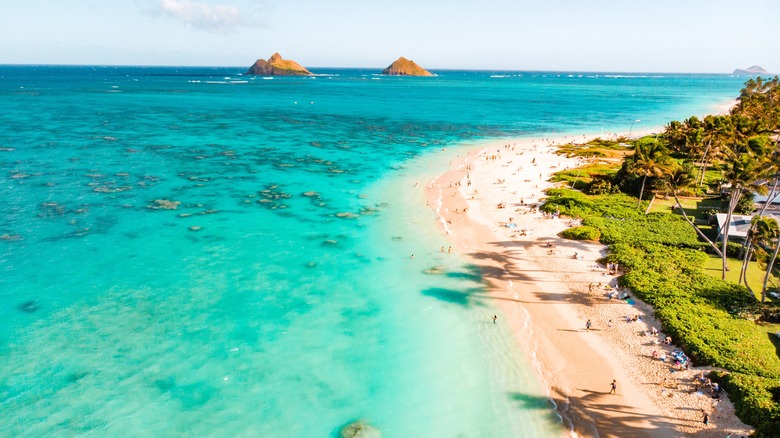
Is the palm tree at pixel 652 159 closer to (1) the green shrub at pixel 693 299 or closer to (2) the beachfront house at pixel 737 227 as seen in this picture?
(1) the green shrub at pixel 693 299

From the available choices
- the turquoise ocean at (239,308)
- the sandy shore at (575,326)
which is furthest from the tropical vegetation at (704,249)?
the turquoise ocean at (239,308)

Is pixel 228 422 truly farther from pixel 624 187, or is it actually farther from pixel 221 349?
pixel 624 187

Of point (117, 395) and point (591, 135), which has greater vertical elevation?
point (591, 135)

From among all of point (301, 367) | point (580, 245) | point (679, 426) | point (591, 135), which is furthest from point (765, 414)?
point (591, 135)

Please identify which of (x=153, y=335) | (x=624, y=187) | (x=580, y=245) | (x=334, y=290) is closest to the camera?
(x=153, y=335)

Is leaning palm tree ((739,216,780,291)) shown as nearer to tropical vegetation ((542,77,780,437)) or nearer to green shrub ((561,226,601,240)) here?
tropical vegetation ((542,77,780,437))

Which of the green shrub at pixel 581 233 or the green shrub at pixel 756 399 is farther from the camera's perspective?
the green shrub at pixel 581 233
